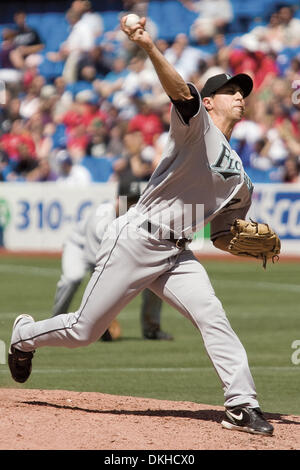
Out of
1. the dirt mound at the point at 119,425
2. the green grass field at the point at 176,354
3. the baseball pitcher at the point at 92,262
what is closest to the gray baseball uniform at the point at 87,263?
the baseball pitcher at the point at 92,262

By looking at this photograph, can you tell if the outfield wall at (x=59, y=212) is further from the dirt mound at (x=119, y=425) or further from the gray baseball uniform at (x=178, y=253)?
the gray baseball uniform at (x=178, y=253)

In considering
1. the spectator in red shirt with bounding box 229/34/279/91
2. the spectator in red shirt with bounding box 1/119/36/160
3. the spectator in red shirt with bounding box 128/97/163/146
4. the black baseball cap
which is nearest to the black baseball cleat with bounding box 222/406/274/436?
the black baseball cap

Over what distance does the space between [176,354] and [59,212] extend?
1028cm

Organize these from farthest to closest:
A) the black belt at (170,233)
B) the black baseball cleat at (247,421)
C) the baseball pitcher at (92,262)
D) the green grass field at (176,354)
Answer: the baseball pitcher at (92,262) < the green grass field at (176,354) < the black belt at (170,233) < the black baseball cleat at (247,421)

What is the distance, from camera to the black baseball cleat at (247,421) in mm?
5512

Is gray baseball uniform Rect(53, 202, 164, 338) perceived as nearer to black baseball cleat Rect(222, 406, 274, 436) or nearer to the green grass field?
the green grass field

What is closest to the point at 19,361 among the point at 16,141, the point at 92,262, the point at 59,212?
the point at 92,262

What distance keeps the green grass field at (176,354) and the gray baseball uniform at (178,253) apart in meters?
1.28

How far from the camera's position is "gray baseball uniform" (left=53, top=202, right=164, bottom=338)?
32.1 ft

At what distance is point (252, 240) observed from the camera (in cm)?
611

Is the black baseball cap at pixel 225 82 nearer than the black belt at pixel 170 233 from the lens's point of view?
No

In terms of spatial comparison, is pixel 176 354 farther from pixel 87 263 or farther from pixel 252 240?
pixel 252 240

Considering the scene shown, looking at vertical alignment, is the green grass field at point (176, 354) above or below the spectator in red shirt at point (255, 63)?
below

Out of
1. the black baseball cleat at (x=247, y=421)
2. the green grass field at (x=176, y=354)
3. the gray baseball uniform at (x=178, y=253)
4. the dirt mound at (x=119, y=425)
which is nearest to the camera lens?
the dirt mound at (x=119, y=425)
